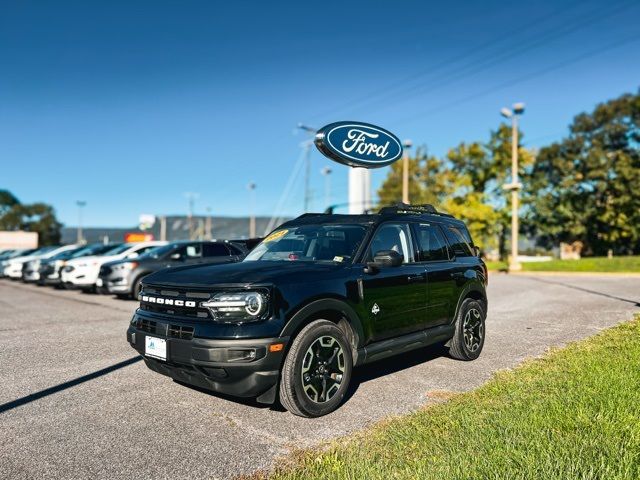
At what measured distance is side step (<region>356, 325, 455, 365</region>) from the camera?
4848mm

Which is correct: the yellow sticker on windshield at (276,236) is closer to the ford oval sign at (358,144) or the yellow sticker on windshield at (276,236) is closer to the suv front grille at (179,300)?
the suv front grille at (179,300)

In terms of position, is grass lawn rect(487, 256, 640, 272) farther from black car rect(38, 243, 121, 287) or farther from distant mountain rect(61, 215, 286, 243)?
distant mountain rect(61, 215, 286, 243)

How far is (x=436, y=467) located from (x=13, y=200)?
3990 inches

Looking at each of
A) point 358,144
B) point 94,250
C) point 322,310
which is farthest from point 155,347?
point 94,250

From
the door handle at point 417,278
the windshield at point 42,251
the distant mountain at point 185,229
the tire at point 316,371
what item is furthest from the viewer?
the distant mountain at point 185,229

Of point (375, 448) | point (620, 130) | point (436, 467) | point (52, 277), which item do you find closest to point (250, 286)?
point (375, 448)

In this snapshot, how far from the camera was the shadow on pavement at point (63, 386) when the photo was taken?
181 inches

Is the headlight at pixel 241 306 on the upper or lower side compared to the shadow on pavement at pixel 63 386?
upper

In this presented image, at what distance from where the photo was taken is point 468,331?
255 inches

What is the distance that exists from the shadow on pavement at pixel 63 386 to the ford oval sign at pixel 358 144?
170 inches

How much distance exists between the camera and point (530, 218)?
146 ft

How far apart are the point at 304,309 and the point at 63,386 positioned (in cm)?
281

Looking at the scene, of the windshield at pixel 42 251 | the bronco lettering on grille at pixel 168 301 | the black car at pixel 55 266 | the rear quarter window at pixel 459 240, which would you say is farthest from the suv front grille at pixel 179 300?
the windshield at pixel 42 251

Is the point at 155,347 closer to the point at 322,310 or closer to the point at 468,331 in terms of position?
the point at 322,310
